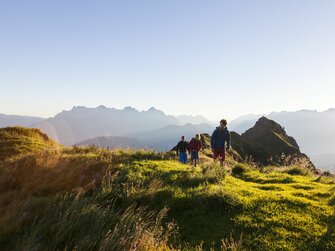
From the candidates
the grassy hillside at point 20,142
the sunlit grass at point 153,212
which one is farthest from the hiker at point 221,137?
the grassy hillside at point 20,142

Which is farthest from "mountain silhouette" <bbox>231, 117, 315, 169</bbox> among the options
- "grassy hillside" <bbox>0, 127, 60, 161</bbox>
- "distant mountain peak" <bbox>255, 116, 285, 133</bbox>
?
"grassy hillside" <bbox>0, 127, 60, 161</bbox>

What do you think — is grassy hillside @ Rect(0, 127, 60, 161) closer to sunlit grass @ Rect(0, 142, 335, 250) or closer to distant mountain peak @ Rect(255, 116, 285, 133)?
sunlit grass @ Rect(0, 142, 335, 250)

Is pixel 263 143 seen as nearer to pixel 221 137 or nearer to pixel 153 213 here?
pixel 221 137

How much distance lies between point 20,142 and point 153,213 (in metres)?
22.8

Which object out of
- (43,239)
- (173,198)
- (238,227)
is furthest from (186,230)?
(43,239)

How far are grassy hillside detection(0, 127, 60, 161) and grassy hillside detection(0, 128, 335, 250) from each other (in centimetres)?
1033

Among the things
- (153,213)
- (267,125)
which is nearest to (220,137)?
(153,213)

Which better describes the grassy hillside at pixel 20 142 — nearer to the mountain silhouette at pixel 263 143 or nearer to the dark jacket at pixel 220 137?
the dark jacket at pixel 220 137

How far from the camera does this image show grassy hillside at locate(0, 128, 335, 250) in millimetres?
7051

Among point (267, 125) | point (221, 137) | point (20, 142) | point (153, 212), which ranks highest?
point (221, 137)

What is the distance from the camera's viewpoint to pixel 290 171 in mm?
20016

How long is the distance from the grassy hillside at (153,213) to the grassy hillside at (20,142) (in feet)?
33.9

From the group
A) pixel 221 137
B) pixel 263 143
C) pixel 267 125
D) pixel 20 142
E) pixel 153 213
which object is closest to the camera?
pixel 153 213

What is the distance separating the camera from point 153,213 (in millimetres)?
8781
